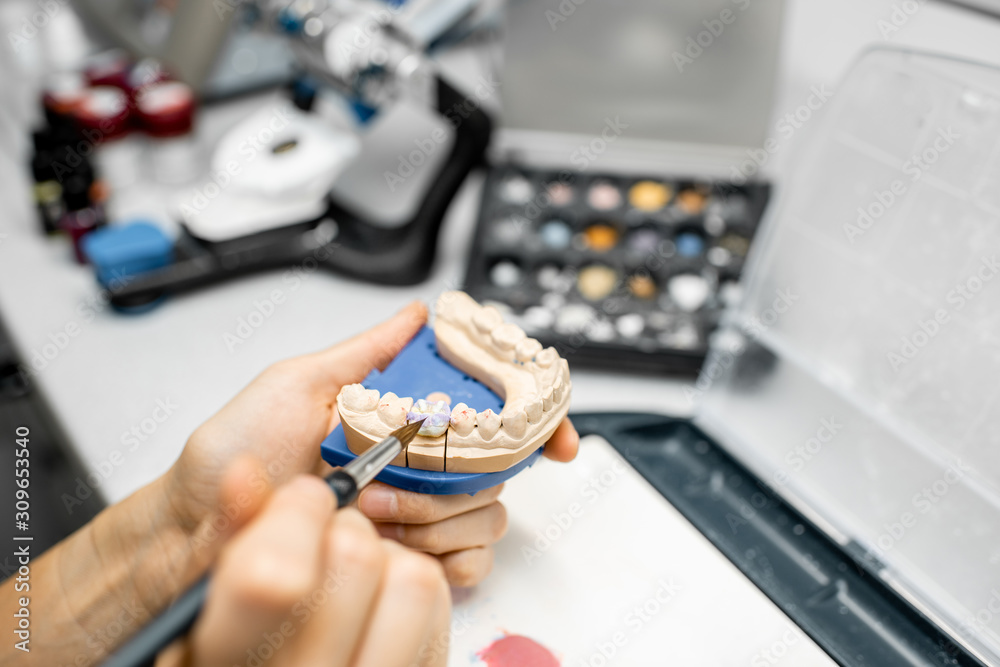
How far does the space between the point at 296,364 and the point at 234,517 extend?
40 cm

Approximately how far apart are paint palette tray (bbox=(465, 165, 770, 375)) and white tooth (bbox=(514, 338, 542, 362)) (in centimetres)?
37

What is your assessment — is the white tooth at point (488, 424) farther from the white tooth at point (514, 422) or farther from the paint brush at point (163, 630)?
the paint brush at point (163, 630)

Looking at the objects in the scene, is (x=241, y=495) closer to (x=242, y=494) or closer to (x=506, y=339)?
(x=242, y=494)

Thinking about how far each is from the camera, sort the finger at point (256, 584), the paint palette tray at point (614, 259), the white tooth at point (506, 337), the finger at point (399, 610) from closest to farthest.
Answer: the finger at point (256, 584) → the finger at point (399, 610) → the white tooth at point (506, 337) → the paint palette tray at point (614, 259)

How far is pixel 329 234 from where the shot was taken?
1359mm

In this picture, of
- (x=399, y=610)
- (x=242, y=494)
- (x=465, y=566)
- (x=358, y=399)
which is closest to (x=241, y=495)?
(x=242, y=494)

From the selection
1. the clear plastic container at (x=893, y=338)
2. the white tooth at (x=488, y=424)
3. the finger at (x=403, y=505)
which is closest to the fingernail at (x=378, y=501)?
the finger at (x=403, y=505)

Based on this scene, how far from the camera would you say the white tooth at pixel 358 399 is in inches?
27.5

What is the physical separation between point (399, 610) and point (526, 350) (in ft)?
1.11

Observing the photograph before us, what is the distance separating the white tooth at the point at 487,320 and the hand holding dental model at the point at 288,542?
Answer: 0.32 feet

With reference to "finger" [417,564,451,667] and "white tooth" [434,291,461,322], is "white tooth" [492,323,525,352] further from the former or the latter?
"finger" [417,564,451,667]

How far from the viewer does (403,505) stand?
0.71 m

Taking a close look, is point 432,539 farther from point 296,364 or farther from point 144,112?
point 144,112

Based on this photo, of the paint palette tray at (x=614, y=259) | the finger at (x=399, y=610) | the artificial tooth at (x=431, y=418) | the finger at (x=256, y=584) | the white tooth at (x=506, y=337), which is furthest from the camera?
the paint palette tray at (x=614, y=259)
